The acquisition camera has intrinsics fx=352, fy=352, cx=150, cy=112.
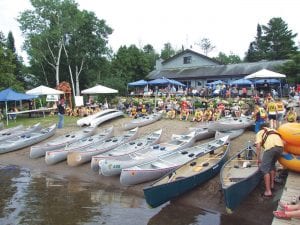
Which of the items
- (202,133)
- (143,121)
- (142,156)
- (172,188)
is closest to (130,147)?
(142,156)

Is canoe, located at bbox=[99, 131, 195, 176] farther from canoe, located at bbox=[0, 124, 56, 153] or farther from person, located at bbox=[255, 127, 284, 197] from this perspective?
canoe, located at bbox=[0, 124, 56, 153]

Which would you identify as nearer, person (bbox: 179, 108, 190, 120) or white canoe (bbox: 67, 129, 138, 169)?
white canoe (bbox: 67, 129, 138, 169)

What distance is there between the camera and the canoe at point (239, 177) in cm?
841

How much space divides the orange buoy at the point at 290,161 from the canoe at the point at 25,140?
42.3ft

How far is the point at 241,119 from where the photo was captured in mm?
17109

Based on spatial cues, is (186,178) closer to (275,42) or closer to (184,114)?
(184,114)

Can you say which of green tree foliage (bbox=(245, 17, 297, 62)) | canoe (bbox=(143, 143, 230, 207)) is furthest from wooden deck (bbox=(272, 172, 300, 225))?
green tree foliage (bbox=(245, 17, 297, 62))

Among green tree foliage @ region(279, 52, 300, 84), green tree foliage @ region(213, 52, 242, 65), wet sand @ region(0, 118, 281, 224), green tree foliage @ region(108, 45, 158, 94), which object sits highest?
green tree foliage @ region(213, 52, 242, 65)

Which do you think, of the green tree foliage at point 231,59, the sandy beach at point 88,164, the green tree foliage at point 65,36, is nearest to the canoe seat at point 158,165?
the sandy beach at point 88,164

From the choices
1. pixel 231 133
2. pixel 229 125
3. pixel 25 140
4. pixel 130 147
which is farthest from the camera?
pixel 25 140

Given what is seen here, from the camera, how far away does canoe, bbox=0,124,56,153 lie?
1741 cm

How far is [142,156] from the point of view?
42.7ft

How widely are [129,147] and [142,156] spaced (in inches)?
70.0

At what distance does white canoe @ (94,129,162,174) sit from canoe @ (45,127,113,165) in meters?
1.77
